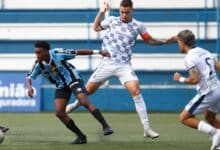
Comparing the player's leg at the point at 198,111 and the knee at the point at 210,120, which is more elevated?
the player's leg at the point at 198,111

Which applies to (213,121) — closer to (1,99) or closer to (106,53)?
(106,53)

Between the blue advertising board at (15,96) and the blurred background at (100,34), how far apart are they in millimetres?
752

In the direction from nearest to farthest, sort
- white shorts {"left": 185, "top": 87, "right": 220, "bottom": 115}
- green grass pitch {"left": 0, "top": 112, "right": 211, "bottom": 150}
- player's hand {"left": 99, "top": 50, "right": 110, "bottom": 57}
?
white shorts {"left": 185, "top": 87, "right": 220, "bottom": 115} < green grass pitch {"left": 0, "top": 112, "right": 211, "bottom": 150} < player's hand {"left": 99, "top": 50, "right": 110, "bottom": 57}

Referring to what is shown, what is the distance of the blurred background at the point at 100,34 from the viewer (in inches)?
861

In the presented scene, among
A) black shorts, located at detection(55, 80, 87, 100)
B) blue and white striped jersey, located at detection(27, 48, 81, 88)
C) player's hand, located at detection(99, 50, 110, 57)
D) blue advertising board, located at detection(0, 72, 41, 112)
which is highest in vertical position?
player's hand, located at detection(99, 50, 110, 57)

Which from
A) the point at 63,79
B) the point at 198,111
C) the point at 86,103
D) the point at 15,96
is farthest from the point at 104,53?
the point at 15,96

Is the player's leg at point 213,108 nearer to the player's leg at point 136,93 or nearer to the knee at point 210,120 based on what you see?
the knee at point 210,120

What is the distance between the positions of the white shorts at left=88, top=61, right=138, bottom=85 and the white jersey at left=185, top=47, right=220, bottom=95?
2.37 m

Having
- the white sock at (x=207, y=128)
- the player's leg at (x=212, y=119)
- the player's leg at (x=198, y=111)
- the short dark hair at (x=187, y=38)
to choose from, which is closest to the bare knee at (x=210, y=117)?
the player's leg at (x=212, y=119)

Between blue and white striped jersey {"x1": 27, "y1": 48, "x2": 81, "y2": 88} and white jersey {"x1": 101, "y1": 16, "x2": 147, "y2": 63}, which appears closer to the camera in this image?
blue and white striped jersey {"x1": 27, "y1": 48, "x2": 81, "y2": 88}

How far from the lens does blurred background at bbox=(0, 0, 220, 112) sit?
71.7 feet

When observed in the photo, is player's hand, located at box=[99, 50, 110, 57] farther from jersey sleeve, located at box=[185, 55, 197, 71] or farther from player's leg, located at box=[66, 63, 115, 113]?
jersey sleeve, located at box=[185, 55, 197, 71]

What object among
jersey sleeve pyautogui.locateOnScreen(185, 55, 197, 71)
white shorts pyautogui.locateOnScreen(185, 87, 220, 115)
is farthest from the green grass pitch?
jersey sleeve pyautogui.locateOnScreen(185, 55, 197, 71)

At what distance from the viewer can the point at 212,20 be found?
22.5 m
